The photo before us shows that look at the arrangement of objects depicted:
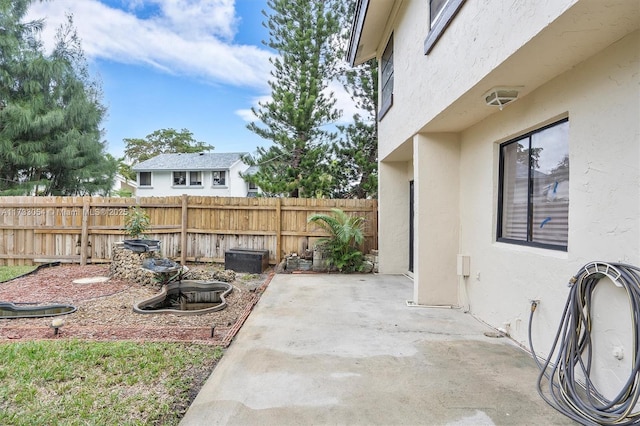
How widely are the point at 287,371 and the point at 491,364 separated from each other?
5.86ft

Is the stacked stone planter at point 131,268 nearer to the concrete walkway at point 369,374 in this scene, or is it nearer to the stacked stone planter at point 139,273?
the stacked stone planter at point 139,273

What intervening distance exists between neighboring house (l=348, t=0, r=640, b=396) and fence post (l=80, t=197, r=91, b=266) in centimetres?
775

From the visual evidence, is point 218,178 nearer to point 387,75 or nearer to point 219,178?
point 219,178

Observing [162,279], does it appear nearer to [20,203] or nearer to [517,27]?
[20,203]

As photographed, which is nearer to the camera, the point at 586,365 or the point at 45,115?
the point at 586,365

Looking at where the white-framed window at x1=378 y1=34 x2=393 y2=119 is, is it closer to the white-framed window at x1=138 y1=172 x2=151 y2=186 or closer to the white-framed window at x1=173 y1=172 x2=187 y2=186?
the white-framed window at x1=173 y1=172 x2=187 y2=186

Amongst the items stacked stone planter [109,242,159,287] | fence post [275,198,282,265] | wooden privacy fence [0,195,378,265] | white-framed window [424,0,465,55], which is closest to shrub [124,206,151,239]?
stacked stone planter [109,242,159,287]

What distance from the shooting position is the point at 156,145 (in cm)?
2991

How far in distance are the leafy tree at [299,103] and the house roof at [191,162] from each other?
10.6 meters

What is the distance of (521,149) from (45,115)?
14298mm

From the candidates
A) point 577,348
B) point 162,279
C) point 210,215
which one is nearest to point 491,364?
point 577,348

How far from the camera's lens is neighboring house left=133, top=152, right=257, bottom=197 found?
68.6ft

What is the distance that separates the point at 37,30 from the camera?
481 inches

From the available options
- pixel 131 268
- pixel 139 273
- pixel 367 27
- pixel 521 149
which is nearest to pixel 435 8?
pixel 521 149
